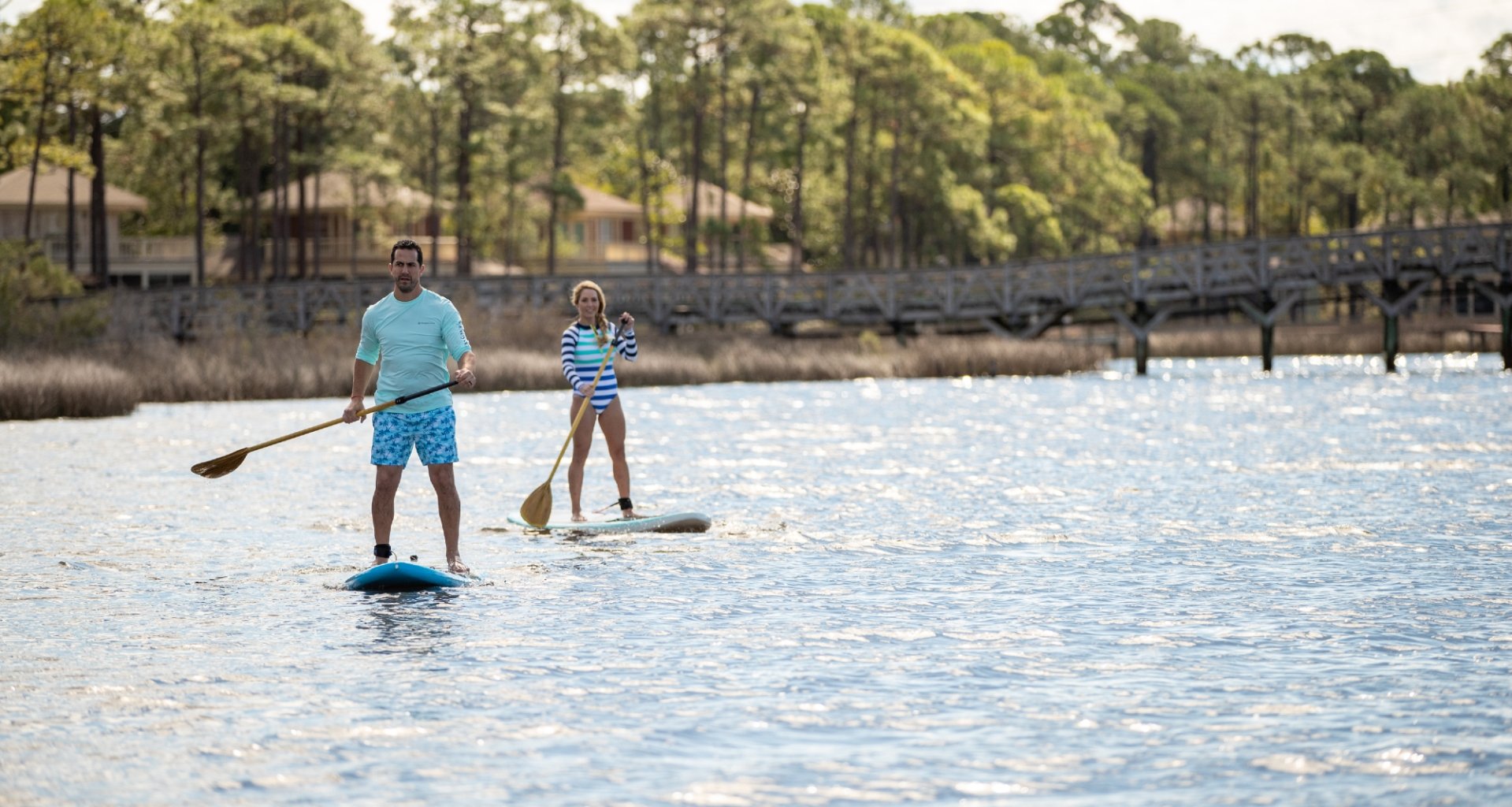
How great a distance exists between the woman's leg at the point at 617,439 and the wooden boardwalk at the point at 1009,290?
3286 centimetres

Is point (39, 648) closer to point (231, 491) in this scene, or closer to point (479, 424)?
point (231, 491)

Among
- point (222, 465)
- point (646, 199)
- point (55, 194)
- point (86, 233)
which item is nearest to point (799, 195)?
point (646, 199)

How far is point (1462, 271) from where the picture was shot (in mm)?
48531

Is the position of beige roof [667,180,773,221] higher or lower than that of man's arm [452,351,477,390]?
higher

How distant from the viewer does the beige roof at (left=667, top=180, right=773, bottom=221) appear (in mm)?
72312

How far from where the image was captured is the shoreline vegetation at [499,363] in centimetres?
2983

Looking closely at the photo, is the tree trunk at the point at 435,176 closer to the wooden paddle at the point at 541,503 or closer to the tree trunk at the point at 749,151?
the tree trunk at the point at 749,151

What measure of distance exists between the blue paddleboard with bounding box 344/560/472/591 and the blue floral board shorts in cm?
56

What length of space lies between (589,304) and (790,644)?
15.7 feet

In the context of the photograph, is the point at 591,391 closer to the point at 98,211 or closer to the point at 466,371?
the point at 466,371

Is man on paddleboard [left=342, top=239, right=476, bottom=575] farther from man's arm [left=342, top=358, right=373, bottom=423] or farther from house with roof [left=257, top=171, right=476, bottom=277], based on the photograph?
house with roof [left=257, top=171, right=476, bottom=277]

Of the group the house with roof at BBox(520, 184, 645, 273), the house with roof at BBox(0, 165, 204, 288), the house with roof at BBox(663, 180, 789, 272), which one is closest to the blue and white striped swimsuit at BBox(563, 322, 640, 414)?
the house with roof at BBox(0, 165, 204, 288)

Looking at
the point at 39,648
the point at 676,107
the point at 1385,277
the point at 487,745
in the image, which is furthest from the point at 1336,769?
the point at 676,107

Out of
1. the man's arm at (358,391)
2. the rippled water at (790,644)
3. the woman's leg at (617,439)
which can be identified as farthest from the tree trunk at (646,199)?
the man's arm at (358,391)
